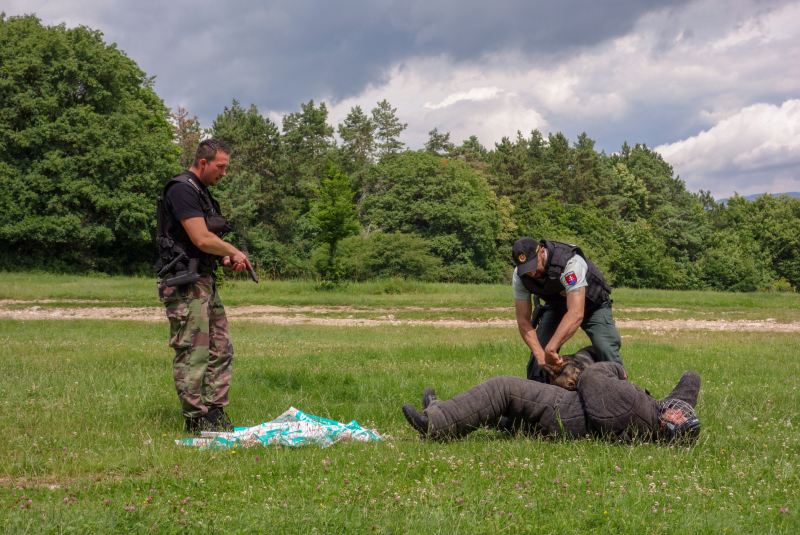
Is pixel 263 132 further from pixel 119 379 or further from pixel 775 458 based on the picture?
pixel 775 458

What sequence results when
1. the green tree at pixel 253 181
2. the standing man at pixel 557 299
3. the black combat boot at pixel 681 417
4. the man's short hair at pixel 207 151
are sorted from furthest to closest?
1. the green tree at pixel 253 181
2. the standing man at pixel 557 299
3. the man's short hair at pixel 207 151
4. the black combat boot at pixel 681 417

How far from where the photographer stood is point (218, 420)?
5320mm

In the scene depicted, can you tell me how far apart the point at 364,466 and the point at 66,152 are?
45.1 meters

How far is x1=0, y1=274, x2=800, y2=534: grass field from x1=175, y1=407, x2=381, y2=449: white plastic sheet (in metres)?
0.24

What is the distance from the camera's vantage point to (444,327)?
17250mm

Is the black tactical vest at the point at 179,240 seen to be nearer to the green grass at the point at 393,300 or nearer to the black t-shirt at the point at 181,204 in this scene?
the black t-shirt at the point at 181,204

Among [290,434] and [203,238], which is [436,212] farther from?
[290,434]

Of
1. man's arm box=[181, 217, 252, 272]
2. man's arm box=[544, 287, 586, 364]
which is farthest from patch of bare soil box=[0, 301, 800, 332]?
man's arm box=[181, 217, 252, 272]

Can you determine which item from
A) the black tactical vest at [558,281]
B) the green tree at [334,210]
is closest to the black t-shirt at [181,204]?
the black tactical vest at [558,281]

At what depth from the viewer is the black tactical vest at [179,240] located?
17.2 ft

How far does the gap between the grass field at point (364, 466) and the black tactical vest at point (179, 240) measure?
154 centimetres

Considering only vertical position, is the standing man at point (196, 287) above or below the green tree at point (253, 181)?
below

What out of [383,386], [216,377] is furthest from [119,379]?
[383,386]

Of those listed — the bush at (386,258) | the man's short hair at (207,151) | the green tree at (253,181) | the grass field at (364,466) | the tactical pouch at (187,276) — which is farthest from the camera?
the green tree at (253,181)
